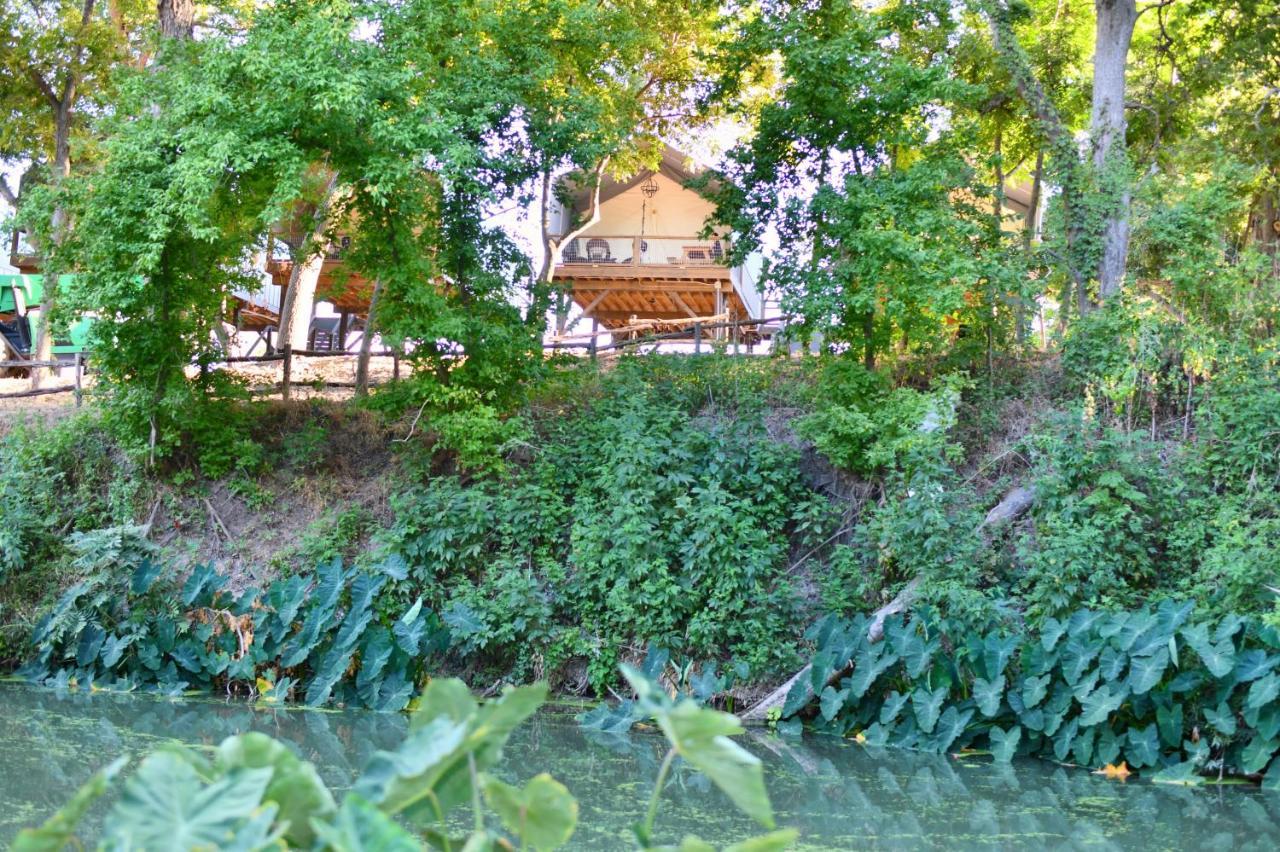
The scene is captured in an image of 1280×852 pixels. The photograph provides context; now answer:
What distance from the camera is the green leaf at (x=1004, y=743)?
10.5 meters

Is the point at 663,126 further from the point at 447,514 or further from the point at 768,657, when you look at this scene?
the point at 768,657

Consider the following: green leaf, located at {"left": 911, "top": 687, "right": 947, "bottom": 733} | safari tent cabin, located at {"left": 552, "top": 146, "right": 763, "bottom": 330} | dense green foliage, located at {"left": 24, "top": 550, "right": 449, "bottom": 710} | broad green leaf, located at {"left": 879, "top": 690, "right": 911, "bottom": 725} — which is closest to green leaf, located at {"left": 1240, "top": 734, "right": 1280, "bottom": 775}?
green leaf, located at {"left": 911, "top": 687, "right": 947, "bottom": 733}

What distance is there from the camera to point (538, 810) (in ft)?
9.45

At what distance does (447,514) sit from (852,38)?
23.0 feet

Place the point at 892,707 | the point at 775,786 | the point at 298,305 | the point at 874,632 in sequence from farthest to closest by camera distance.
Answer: the point at 298,305 → the point at 874,632 → the point at 892,707 → the point at 775,786

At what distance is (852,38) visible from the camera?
1443 cm

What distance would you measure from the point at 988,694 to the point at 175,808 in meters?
9.11

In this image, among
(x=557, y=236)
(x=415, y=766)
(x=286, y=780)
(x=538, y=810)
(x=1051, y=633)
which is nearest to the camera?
(x=415, y=766)

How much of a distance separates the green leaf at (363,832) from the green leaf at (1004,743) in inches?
350

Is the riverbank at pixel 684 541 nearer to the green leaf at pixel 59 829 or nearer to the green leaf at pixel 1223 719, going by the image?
the green leaf at pixel 1223 719

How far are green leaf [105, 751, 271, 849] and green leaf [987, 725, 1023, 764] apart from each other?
9.00 metres

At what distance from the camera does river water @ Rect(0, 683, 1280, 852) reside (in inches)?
300

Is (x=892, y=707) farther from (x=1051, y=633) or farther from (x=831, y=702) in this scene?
(x=1051, y=633)

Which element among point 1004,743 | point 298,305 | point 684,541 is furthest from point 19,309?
point 1004,743
